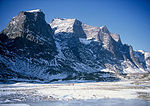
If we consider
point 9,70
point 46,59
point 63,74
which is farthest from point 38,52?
point 9,70

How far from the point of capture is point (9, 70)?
132500mm

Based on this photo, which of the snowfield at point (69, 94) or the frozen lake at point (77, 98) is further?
the snowfield at point (69, 94)

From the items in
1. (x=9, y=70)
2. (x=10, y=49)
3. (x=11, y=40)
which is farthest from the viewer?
(x=11, y=40)

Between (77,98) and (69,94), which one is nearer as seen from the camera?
(77,98)

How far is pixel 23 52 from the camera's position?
585 ft

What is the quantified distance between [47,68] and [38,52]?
109 feet

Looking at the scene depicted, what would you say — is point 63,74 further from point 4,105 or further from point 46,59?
point 4,105

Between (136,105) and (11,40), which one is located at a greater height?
(11,40)

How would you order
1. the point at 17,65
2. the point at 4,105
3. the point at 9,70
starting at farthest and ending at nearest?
1. the point at 17,65
2. the point at 9,70
3. the point at 4,105

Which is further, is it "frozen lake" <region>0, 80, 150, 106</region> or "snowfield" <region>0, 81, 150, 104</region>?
"snowfield" <region>0, 81, 150, 104</region>

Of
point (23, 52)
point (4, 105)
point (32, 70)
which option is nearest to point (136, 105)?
point (4, 105)

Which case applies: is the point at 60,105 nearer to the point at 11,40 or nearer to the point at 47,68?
the point at 47,68

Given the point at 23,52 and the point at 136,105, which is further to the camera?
the point at 23,52

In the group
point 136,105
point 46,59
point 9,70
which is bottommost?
point 136,105
